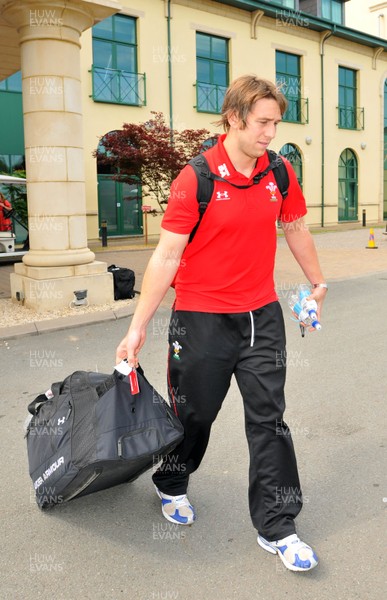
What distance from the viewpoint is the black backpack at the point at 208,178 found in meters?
2.59

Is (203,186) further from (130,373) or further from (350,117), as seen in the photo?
(350,117)

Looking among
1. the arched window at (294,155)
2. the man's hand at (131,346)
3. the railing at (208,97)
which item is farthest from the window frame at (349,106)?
the man's hand at (131,346)

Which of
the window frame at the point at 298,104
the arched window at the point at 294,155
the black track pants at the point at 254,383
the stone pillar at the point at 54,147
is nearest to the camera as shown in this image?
the black track pants at the point at 254,383

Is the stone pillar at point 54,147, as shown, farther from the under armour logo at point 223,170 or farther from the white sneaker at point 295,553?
the white sneaker at point 295,553

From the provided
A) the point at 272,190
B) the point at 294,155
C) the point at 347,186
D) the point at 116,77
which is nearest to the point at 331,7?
the point at 294,155

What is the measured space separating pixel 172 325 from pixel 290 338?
462cm

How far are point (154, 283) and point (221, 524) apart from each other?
1309mm

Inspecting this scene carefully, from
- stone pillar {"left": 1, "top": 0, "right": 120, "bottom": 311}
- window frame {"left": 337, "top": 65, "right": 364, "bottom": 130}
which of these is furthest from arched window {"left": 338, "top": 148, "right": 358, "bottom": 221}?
stone pillar {"left": 1, "top": 0, "right": 120, "bottom": 311}

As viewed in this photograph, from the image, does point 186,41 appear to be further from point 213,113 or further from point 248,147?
point 248,147

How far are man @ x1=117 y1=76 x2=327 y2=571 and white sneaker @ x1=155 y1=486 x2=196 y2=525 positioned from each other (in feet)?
1.35

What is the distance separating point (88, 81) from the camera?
71.9 feet

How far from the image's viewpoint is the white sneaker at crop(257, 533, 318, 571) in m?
2.64

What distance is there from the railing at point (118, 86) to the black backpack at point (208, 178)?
2083 cm

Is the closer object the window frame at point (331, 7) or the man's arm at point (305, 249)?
the man's arm at point (305, 249)
